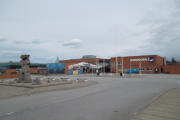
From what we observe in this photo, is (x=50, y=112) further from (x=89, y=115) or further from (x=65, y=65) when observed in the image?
(x=65, y=65)

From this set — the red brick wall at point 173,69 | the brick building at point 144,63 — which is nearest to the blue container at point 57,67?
the brick building at point 144,63

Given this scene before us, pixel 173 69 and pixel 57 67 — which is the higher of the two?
pixel 57 67

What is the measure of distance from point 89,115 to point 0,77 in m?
35.7

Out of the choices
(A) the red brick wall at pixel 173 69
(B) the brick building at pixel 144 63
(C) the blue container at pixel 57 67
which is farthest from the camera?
(C) the blue container at pixel 57 67

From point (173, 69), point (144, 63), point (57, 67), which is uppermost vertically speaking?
point (144, 63)

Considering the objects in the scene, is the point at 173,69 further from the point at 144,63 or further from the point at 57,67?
the point at 57,67

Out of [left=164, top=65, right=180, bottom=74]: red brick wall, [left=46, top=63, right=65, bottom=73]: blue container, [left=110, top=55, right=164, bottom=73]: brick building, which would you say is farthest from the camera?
[left=46, top=63, right=65, bottom=73]: blue container

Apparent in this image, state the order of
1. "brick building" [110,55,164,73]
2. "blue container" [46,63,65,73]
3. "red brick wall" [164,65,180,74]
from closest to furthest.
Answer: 1. "red brick wall" [164,65,180,74]
2. "brick building" [110,55,164,73]
3. "blue container" [46,63,65,73]

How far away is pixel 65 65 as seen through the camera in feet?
190

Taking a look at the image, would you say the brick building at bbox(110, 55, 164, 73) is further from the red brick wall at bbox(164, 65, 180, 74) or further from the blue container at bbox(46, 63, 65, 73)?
the blue container at bbox(46, 63, 65, 73)

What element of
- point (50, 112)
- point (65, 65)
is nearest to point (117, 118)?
point (50, 112)

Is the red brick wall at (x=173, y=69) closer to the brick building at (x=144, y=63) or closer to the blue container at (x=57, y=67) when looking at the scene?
the brick building at (x=144, y=63)

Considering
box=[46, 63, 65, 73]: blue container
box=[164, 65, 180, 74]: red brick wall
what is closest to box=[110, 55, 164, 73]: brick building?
box=[164, 65, 180, 74]: red brick wall

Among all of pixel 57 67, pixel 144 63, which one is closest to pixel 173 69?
pixel 144 63
